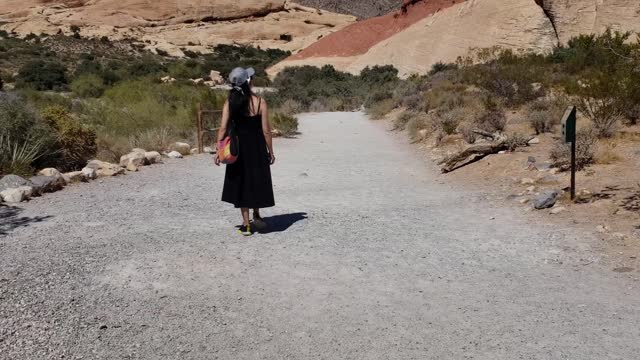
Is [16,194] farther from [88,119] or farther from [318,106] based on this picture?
[318,106]

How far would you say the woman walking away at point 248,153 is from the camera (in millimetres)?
6219

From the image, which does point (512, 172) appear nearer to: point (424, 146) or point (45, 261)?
point (424, 146)

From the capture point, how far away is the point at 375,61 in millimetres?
47531

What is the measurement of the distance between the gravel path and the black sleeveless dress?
0.42 metres

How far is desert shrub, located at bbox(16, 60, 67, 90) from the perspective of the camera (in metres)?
34.5

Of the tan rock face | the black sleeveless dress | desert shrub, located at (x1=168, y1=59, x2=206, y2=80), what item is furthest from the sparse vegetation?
the tan rock face

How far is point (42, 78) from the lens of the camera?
117 ft

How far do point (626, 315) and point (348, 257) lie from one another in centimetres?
242

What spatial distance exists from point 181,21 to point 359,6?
32.7 meters

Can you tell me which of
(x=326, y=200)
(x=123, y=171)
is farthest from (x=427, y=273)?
(x=123, y=171)

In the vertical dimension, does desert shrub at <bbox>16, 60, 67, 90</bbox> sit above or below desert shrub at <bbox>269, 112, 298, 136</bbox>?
above

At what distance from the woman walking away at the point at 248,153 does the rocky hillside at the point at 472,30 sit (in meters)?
26.1

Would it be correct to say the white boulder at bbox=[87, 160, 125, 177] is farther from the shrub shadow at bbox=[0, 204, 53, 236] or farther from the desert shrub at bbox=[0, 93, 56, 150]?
the shrub shadow at bbox=[0, 204, 53, 236]

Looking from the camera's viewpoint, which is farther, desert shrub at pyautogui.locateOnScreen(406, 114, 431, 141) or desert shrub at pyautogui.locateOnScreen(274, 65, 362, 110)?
desert shrub at pyautogui.locateOnScreen(274, 65, 362, 110)
